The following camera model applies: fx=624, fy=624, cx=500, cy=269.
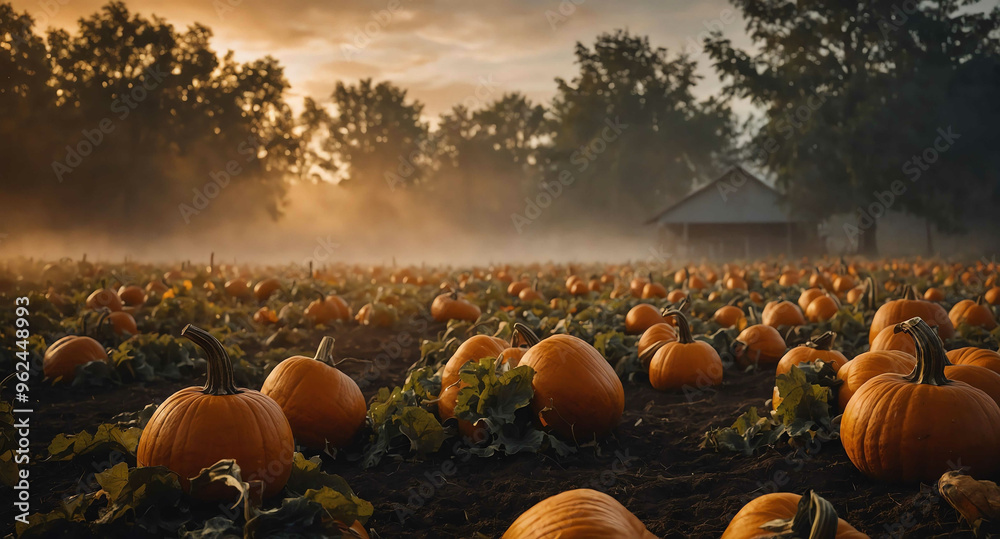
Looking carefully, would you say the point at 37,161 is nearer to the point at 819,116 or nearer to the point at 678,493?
the point at 678,493

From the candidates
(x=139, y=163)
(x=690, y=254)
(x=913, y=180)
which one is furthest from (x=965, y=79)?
(x=139, y=163)

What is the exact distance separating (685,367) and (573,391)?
181 cm

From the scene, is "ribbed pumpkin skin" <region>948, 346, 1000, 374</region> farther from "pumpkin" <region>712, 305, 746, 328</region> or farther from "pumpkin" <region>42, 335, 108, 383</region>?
"pumpkin" <region>42, 335, 108, 383</region>

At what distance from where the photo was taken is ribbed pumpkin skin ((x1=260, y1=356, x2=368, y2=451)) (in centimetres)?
374

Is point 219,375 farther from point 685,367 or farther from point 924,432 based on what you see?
point 685,367

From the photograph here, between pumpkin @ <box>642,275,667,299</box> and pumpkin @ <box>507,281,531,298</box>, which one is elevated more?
pumpkin @ <box>642,275,667,299</box>

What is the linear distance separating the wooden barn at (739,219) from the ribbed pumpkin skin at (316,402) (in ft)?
123

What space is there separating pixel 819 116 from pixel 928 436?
34.9 m

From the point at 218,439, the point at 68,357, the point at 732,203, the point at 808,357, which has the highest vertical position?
the point at 732,203

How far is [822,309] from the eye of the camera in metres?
8.23

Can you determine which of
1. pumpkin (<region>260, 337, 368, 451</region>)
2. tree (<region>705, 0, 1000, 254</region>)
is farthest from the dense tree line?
pumpkin (<region>260, 337, 368, 451</region>)

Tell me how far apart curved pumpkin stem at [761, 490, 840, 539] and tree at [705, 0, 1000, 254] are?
3492cm

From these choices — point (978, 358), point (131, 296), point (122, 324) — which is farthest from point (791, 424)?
point (131, 296)

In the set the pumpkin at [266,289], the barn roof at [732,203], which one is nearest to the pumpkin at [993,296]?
the pumpkin at [266,289]
